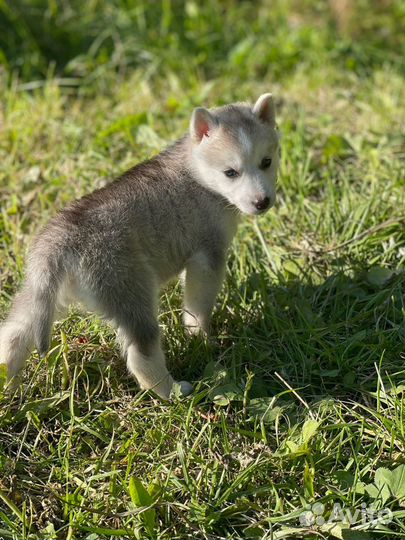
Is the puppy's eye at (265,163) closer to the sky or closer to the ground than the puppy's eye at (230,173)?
closer to the ground

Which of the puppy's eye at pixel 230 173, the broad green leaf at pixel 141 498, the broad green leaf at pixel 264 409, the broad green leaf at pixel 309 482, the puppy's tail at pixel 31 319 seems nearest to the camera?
the broad green leaf at pixel 141 498

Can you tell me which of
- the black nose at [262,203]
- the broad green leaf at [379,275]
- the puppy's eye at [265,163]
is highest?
the puppy's eye at [265,163]

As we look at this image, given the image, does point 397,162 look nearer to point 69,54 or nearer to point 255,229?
point 255,229

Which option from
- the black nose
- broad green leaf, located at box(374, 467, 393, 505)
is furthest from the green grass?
the black nose

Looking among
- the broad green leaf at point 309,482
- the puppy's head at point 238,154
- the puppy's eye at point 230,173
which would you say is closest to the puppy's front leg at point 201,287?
the puppy's head at point 238,154

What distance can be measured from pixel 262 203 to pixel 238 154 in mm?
329

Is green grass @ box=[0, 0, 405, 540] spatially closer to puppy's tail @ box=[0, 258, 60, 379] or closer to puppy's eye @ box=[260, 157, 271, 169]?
puppy's tail @ box=[0, 258, 60, 379]

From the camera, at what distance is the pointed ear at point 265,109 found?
4.58 m

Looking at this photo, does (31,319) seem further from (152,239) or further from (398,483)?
(398,483)

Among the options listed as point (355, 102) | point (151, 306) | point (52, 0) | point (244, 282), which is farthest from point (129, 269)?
point (52, 0)

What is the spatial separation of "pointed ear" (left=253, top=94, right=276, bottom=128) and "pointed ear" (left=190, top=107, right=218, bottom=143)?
30cm

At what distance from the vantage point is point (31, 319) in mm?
3986

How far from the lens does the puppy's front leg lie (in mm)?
4461

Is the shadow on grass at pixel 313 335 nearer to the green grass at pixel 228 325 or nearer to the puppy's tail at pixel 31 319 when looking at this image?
the green grass at pixel 228 325
